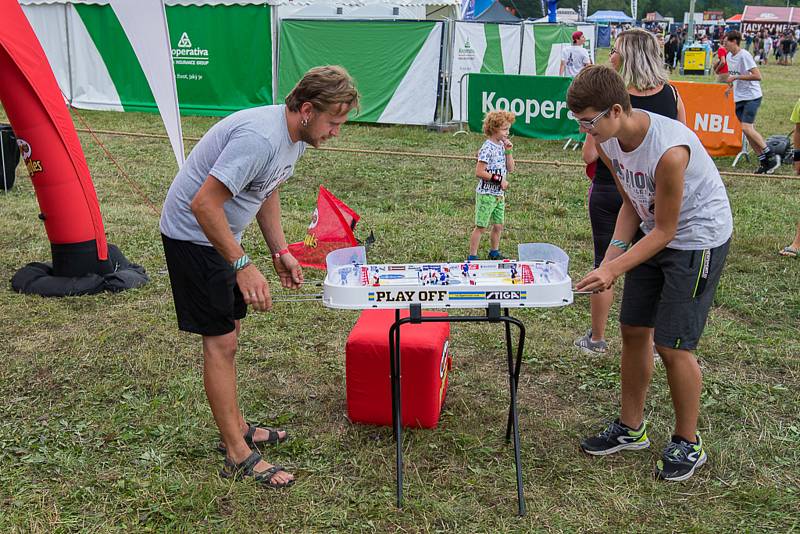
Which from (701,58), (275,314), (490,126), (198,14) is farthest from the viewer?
(701,58)

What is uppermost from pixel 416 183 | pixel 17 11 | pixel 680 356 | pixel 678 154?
pixel 17 11

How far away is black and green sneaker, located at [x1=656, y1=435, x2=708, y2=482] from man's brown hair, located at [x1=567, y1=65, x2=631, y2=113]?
4.86ft

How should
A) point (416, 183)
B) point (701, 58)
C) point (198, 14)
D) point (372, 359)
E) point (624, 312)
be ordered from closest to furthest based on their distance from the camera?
point (624, 312) → point (372, 359) → point (416, 183) → point (198, 14) → point (701, 58)

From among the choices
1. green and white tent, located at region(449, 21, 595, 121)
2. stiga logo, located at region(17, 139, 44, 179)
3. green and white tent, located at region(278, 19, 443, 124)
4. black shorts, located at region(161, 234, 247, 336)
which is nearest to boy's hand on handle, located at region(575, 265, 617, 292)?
black shorts, located at region(161, 234, 247, 336)

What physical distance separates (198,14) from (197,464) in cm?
1268

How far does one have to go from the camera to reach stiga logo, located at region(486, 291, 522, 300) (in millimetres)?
2648

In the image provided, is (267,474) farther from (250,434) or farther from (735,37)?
(735,37)

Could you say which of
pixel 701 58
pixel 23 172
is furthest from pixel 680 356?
pixel 701 58

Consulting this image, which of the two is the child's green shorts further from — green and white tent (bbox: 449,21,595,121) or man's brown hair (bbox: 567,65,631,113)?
green and white tent (bbox: 449,21,595,121)

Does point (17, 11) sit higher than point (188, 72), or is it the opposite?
point (17, 11)

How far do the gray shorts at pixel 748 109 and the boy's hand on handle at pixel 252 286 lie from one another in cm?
932

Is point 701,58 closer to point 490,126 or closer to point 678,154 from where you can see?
point 490,126

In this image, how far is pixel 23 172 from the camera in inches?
380

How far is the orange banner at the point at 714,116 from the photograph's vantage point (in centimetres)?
1038
